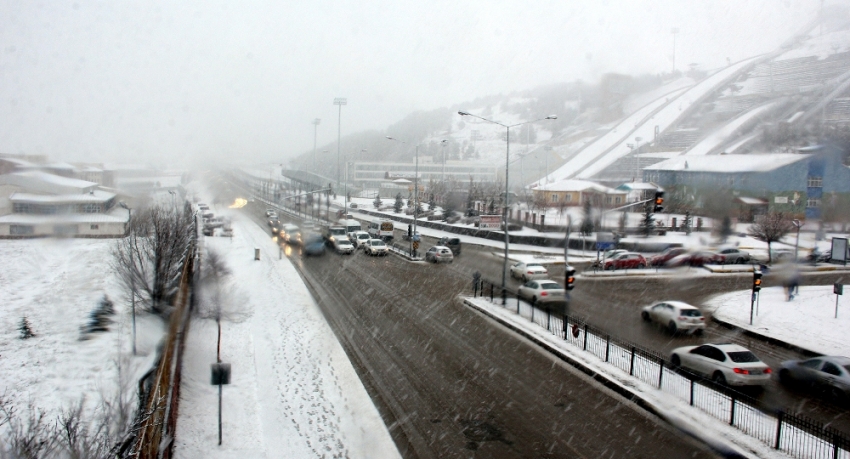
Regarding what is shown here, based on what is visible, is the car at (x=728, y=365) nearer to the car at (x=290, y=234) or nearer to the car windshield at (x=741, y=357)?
the car windshield at (x=741, y=357)

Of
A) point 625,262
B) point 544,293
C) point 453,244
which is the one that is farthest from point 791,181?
point 453,244

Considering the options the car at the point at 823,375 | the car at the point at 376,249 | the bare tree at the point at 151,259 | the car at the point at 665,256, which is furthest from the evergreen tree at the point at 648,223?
the bare tree at the point at 151,259

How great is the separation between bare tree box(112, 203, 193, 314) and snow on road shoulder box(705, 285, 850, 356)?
12.8 meters

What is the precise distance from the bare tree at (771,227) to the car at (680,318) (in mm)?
10207

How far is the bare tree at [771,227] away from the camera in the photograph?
18.9 metres

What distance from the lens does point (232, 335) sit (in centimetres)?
1167

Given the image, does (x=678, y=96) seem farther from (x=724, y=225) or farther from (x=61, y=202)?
(x=61, y=202)

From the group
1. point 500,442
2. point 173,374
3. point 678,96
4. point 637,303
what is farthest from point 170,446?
point 678,96

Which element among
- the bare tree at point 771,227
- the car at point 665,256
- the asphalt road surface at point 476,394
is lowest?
the asphalt road surface at point 476,394

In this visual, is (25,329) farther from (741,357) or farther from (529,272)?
(741,357)

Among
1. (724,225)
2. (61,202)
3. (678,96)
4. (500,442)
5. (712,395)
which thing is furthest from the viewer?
(678,96)

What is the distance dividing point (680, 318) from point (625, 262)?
8.92 meters

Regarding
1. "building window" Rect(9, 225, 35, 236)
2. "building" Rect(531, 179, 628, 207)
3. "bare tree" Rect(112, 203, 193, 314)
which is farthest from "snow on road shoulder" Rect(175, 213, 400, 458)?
"building" Rect(531, 179, 628, 207)

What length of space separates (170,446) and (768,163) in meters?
22.8
